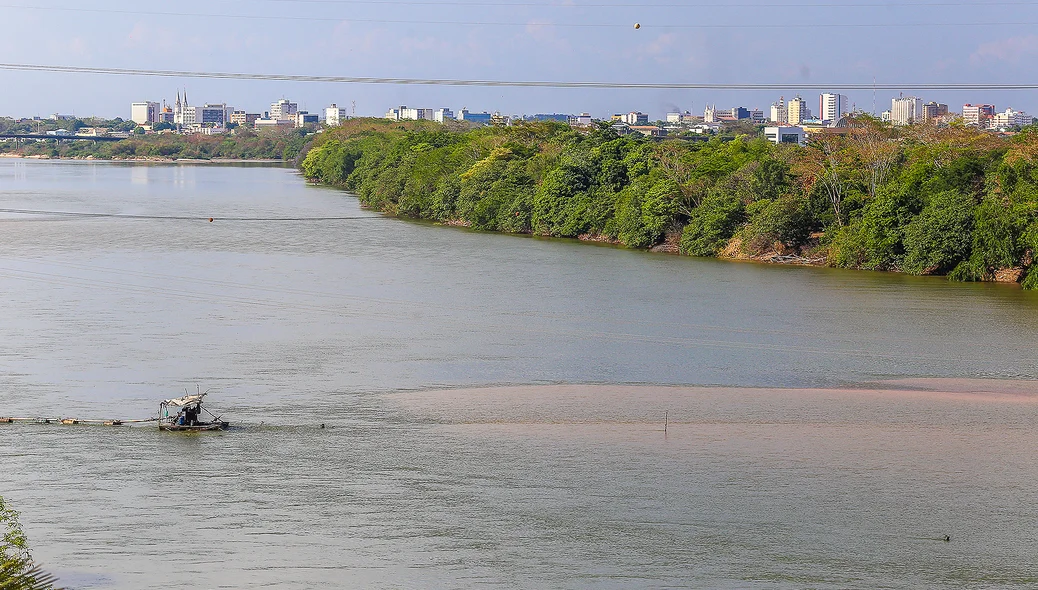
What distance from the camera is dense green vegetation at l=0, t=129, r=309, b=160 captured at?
134 m

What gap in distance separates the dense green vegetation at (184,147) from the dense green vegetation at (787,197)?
7954 centimetres

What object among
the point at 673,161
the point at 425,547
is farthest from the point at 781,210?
the point at 425,547

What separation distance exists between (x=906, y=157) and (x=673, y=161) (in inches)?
334

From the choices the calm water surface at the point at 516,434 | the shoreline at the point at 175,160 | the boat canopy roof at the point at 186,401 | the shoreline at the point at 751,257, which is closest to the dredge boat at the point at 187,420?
the boat canopy roof at the point at 186,401

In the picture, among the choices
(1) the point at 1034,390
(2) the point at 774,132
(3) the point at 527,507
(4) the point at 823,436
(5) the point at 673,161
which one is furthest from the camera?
(2) the point at 774,132

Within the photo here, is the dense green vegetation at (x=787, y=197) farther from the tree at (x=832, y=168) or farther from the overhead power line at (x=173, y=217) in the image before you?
the overhead power line at (x=173, y=217)

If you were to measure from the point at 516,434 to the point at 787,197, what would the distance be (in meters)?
24.0

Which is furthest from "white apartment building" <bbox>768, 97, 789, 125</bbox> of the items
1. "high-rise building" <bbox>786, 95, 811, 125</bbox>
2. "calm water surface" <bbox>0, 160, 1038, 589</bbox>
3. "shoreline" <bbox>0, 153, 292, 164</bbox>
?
"calm water surface" <bbox>0, 160, 1038, 589</bbox>

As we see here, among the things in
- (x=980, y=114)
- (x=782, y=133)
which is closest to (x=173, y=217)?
(x=782, y=133)

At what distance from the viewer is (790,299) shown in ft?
99.5

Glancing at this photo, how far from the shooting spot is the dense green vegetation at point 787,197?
34.4 m

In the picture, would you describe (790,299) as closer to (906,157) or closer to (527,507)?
(906,157)

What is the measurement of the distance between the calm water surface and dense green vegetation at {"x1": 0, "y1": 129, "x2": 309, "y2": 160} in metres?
101

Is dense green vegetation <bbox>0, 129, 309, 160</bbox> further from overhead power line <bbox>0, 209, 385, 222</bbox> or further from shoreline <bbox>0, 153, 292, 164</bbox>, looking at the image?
overhead power line <bbox>0, 209, 385, 222</bbox>
